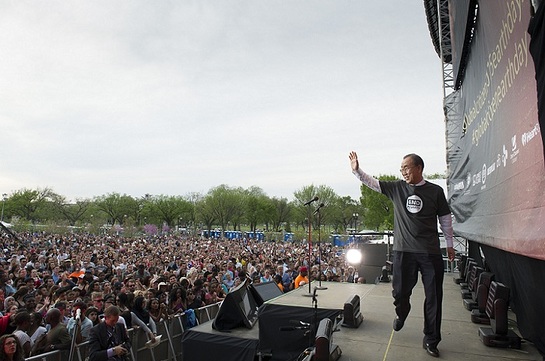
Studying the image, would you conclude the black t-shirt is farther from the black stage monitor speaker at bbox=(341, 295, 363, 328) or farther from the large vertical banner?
the black stage monitor speaker at bbox=(341, 295, 363, 328)

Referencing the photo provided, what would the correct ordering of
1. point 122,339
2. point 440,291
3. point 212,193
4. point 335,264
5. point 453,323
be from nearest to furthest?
point 440,291 → point 453,323 → point 122,339 → point 335,264 → point 212,193

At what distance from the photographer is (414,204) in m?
3.72

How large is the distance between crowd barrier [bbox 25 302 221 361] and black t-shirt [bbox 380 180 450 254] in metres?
5.24

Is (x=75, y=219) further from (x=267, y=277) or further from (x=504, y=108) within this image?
(x=504, y=108)

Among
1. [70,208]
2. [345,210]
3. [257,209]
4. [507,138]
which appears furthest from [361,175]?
[70,208]

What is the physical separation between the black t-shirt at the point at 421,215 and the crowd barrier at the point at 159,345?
524 cm

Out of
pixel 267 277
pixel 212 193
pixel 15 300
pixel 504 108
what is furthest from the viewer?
pixel 212 193

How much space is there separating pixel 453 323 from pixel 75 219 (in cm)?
8918

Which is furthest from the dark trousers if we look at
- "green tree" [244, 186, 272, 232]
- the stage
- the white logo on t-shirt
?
"green tree" [244, 186, 272, 232]

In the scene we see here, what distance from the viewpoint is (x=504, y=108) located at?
14.2 ft

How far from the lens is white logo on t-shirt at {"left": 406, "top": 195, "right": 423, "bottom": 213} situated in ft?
12.1

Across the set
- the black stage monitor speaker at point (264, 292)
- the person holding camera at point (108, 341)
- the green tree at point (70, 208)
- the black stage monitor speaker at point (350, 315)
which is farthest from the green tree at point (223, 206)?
the black stage monitor speaker at point (350, 315)

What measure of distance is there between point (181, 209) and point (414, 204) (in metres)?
82.6

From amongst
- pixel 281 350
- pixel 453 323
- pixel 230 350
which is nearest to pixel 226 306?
pixel 230 350
